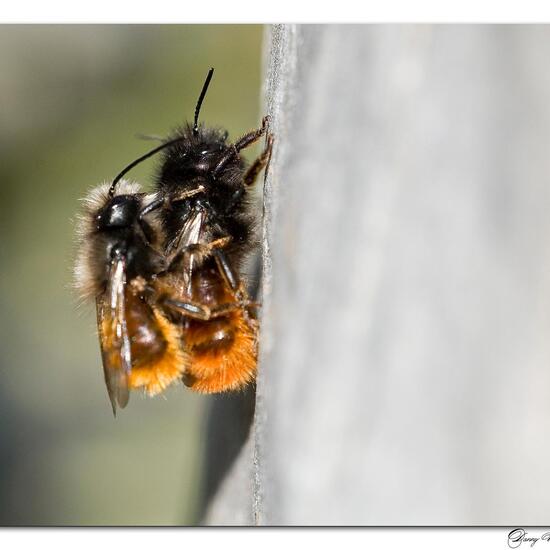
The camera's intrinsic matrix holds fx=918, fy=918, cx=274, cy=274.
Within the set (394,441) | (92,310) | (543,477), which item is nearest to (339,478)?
(394,441)

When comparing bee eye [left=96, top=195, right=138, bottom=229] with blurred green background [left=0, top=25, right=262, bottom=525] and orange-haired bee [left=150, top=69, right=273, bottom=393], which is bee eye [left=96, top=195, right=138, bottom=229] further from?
blurred green background [left=0, top=25, right=262, bottom=525]

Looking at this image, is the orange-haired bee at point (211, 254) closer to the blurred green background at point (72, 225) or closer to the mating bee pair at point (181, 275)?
the mating bee pair at point (181, 275)

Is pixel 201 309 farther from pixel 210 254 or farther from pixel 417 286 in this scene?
pixel 417 286

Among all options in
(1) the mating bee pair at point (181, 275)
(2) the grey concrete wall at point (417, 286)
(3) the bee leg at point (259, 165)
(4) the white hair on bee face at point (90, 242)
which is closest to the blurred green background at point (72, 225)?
(4) the white hair on bee face at point (90, 242)

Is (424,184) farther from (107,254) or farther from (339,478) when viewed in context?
(107,254)

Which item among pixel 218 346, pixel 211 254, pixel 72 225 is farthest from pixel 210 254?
pixel 72 225

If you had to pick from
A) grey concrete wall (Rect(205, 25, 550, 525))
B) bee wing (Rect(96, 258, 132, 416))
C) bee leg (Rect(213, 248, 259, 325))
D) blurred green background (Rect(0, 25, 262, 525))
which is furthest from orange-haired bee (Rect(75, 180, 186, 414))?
blurred green background (Rect(0, 25, 262, 525))
